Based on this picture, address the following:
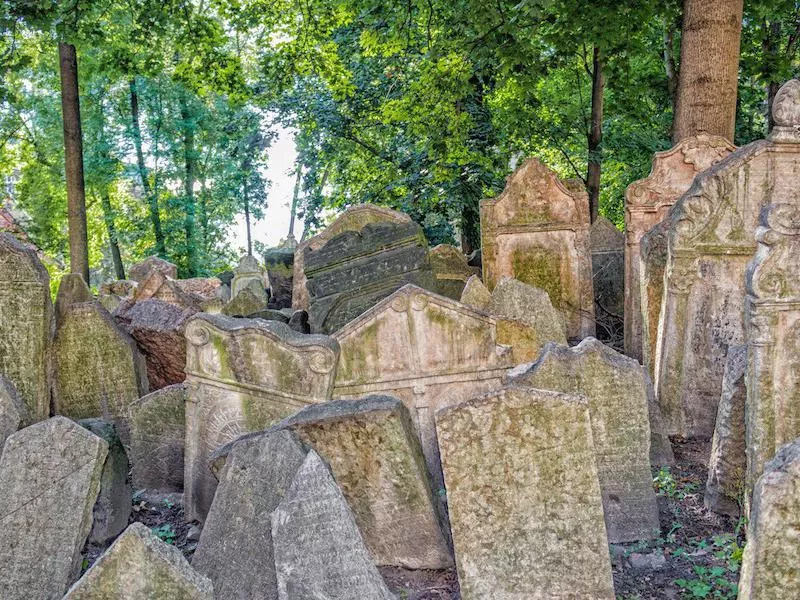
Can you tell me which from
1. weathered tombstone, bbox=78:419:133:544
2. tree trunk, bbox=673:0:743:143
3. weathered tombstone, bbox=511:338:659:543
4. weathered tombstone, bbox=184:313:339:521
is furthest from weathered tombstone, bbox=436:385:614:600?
tree trunk, bbox=673:0:743:143

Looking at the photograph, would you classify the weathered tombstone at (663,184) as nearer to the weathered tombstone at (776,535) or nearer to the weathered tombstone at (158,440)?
the weathered tombstone at (158,440)

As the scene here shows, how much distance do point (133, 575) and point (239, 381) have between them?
2.40m

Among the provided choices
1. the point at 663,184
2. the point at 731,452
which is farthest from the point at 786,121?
the point at 731,452

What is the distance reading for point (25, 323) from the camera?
684 centimetres

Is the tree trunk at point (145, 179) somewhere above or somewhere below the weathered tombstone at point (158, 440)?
above

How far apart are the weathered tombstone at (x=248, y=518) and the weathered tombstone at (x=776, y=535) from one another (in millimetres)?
2112

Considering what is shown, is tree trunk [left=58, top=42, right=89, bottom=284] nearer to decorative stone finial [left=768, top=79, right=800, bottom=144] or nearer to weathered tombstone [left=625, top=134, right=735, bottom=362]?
weathered tombstone [left=625, top=134, right=735, bottom=362]

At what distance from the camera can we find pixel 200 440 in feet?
19.5

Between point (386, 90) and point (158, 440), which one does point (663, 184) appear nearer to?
point (158, 440)

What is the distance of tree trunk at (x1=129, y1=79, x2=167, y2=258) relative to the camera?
2481 cm

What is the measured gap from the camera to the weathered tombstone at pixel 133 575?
347 centimetres

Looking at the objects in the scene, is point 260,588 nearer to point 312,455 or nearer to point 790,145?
point 312,455

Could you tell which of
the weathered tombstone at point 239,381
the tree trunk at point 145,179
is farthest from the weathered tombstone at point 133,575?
the tree trunk at point 145,179

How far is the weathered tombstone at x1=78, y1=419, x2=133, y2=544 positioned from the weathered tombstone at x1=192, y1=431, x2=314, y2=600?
1.38 m
